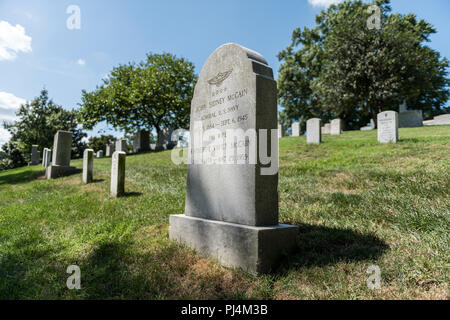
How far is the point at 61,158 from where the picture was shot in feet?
41.5

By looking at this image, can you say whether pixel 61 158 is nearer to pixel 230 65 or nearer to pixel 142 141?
pixel 230 65

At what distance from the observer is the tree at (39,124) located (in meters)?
33.0

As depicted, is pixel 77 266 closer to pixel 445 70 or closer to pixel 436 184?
pixel 436 184

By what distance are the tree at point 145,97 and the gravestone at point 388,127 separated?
1774 cm

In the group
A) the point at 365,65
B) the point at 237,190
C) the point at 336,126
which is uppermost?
the point at 365,65

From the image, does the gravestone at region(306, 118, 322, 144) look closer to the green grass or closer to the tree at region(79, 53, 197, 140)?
the green grass

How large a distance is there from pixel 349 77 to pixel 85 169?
2467 centimetres

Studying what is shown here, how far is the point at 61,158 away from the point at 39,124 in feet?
88.3

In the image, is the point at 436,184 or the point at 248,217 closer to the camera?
the point at 248,217

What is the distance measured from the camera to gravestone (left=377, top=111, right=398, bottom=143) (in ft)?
39.3

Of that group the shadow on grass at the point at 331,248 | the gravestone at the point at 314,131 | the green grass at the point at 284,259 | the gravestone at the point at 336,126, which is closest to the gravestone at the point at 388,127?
the gravestone at the point at 314,131

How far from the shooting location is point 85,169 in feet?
31.1

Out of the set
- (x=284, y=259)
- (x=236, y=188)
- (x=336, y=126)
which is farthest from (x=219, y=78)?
(x=336, y=126)
